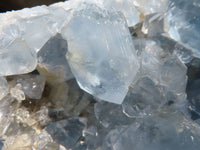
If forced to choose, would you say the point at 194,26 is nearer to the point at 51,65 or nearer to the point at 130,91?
the point at 130,91

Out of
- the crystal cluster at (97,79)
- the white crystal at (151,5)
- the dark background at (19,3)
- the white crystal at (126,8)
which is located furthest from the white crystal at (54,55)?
the dark background at (19,3)

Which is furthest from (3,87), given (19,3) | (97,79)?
(19,3)

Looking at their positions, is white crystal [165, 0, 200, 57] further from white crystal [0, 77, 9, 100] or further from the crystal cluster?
white crystal [0, 77, 9, 100]

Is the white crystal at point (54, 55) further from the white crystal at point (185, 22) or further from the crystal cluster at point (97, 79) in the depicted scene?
the white crystal at point (185, 22)

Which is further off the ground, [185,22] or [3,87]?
[185,22]

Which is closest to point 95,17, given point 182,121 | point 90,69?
point 90,69

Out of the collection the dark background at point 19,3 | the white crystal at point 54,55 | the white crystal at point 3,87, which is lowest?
the dark background at point 19,3

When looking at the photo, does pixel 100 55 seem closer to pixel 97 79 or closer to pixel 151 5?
pixel 97 79
